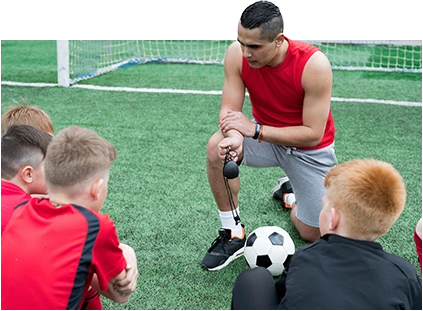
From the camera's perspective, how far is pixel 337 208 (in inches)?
90.0

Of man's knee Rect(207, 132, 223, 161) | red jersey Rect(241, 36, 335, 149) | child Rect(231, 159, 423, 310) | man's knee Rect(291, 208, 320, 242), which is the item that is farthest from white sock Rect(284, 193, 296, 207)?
child Rect(231, 159, 423, 310)

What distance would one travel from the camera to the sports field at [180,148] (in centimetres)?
352

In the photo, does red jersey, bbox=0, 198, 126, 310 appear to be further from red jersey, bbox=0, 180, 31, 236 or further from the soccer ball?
the soccer ball

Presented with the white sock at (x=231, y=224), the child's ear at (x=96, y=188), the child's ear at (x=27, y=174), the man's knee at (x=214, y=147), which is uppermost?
the child's ear at (x=96, y=188)

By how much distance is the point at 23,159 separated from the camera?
2795 millimetres

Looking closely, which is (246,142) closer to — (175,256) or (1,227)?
(175,256)

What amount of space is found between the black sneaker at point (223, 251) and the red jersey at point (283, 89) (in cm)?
86

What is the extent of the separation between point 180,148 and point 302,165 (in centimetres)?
220

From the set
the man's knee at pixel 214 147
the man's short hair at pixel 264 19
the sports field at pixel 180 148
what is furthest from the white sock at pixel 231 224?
the man's short hair at pixel 264 19

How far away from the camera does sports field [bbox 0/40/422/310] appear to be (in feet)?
11.5

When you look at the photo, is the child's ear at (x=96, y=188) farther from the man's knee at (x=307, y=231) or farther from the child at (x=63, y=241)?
the man's knee at (x=307, y=231)

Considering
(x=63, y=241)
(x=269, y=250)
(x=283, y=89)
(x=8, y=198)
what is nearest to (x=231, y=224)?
Result: (x=269, y=250)

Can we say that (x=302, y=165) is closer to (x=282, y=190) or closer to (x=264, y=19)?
(x=282, y=190)

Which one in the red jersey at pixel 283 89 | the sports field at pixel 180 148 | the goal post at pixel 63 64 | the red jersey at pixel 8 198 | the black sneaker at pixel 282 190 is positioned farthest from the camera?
the goal post at pixel 63 64
